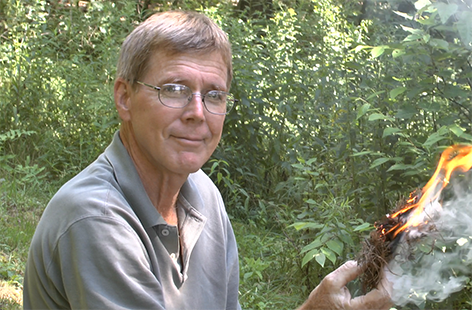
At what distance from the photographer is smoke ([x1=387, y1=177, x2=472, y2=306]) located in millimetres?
2381

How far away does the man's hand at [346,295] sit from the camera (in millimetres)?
2314

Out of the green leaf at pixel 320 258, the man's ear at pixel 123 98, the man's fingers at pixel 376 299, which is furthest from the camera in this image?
the green leaf at pixel 320 258

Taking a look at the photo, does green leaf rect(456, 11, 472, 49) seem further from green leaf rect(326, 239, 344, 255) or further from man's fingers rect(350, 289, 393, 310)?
man's fingers rect(350, 289, 393, 310)

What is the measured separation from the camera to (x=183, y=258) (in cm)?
216

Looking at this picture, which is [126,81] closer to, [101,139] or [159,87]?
[159,87]

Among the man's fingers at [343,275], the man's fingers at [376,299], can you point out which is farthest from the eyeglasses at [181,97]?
the man's fingers at [376,299]

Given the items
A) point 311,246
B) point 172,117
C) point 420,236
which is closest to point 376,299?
point 420,236

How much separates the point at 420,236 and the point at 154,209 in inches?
42.9

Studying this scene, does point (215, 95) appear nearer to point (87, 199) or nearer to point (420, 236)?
point (87, 199)

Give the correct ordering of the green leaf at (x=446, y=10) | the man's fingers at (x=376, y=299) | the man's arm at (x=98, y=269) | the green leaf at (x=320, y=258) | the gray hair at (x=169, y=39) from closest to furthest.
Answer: the man's arm at (x=98, y=269) < the gray hair at (x=169, y=39) < the man's fingers at (x=376, y=299) < the green leaf at (x=446, y=10) < the green leaf at (x=320, y=258)

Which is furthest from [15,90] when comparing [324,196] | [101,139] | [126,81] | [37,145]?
[126,81]

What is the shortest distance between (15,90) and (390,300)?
17.3 ft

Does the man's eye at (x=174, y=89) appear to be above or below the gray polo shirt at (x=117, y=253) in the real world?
above

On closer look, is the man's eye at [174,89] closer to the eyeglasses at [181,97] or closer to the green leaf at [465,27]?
the eyeglasses at [181,97]
